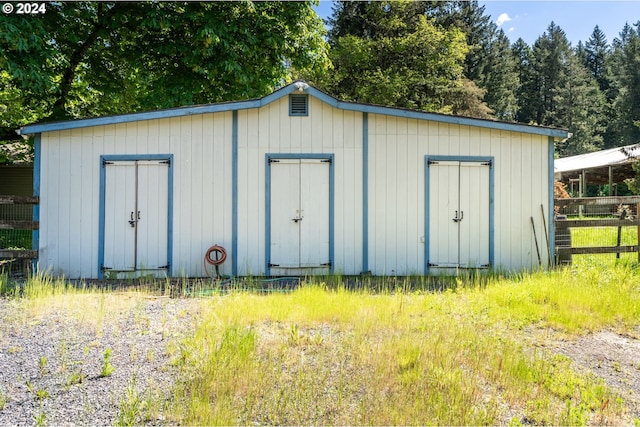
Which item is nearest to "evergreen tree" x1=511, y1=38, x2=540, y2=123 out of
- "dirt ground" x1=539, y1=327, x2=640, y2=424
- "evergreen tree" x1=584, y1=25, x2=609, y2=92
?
"evergreen tree" x1=584, y1=25, x2=609, y2=92

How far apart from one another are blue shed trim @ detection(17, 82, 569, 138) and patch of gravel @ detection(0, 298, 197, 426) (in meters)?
3.27

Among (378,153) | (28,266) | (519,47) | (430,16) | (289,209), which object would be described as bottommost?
(28,266)

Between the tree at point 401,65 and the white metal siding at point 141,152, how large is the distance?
15.3 meters

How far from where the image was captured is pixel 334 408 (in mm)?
2725

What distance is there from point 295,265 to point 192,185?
209cm

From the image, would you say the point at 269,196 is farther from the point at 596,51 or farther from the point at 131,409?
the point at 596,51

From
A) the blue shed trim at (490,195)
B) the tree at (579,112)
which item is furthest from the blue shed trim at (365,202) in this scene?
the tree at (579,112)

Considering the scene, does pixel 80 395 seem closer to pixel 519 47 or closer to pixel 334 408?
pixel 334 408

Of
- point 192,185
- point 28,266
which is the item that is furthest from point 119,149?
point 28,266

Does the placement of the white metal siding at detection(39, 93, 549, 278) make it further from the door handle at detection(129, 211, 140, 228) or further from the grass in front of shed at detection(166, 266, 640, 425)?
the grass in front of shed at detection(166, 266, 640, 425)

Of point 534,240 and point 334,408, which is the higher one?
point 534,240

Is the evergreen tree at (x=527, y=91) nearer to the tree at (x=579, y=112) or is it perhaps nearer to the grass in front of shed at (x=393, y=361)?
the tree at (x=579, y=112)

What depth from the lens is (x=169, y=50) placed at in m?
11.7

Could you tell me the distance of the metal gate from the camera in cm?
727
